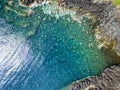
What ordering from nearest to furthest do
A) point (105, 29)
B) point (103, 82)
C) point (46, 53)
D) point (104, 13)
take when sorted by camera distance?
point (103, 82) < point (46, 53) < point (105, 29) < point (104, 13)

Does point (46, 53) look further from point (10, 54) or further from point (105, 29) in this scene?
point (105, 29)

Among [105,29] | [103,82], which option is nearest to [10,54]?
[103,82]

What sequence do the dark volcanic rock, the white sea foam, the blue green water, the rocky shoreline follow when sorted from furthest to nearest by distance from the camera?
the white sea foam < the blue green water < the rocky shoreline < the dark volcanic rock

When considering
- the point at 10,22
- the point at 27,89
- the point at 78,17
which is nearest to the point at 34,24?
the point at 10,22

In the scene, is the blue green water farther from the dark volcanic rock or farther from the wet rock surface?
the wet rock surface

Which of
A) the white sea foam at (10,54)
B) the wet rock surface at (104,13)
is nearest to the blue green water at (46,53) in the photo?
the white sea foam at (10,54)

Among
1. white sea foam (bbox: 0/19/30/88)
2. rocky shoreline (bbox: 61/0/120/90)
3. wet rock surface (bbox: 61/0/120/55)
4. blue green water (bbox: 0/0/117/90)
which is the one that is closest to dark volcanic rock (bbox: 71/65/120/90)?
rocky shoreline (bbox: 61/0/120/90)
